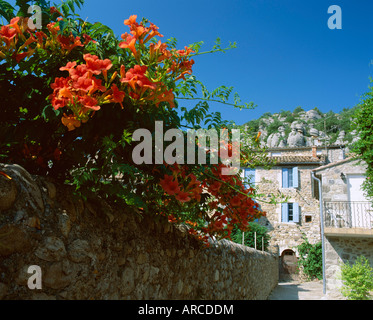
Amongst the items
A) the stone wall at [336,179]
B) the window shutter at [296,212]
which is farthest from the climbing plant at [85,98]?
the window shutter at [296,212]

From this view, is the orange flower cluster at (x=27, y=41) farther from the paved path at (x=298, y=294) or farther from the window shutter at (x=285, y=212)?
the window shutter at (x=285, y=212)

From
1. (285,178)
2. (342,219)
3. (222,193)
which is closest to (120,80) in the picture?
(222,193)

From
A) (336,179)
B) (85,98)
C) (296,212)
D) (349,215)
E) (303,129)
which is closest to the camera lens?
(85,98)

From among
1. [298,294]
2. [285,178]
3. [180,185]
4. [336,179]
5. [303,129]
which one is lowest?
[298,294]

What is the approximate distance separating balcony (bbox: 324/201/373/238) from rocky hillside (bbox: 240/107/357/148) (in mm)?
26279

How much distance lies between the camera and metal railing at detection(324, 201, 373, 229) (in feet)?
43.0

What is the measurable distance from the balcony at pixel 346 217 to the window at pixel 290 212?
8.13m

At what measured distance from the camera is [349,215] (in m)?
13.5

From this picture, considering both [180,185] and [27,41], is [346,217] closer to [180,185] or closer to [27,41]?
[180,185]

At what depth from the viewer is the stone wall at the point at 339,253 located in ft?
41.5

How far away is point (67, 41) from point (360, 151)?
9.36 meters

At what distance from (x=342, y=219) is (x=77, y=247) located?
14091mm
